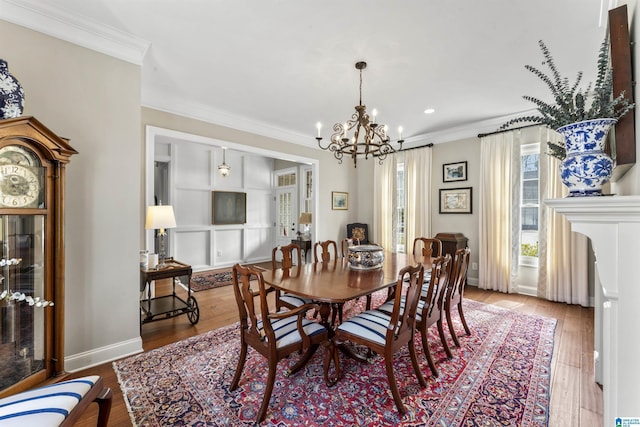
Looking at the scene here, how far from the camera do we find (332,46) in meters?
2.37

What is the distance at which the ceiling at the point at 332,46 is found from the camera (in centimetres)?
195

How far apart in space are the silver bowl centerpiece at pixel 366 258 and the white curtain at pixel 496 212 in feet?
8.64

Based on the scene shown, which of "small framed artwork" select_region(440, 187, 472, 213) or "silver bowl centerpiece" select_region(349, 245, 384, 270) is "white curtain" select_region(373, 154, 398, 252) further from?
"silver bowl centerpiece" select_region(349, 245, 384, 270)

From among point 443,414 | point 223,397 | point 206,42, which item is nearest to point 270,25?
point 206,42

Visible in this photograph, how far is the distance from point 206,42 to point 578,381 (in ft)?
13.2

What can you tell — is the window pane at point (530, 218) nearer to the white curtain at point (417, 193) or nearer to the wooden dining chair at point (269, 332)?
the white curtain at point (417, 193)

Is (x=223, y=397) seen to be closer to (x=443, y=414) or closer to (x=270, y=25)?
(x=443, y=414)

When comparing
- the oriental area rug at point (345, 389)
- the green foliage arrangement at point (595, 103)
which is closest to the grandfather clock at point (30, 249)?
the oriental area rug at point (345, 389)

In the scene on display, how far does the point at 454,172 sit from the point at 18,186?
5274mm

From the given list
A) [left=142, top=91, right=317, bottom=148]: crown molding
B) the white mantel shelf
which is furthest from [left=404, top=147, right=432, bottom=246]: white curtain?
the white mantel shelf

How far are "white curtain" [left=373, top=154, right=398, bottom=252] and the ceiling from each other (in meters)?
1.94

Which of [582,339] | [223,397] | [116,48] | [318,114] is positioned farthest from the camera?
[318,114]

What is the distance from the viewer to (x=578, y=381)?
6.60 feet

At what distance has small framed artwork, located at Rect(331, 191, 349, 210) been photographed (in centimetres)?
575
